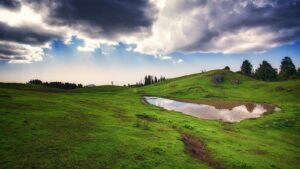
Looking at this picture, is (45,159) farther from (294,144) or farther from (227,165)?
(294,144)

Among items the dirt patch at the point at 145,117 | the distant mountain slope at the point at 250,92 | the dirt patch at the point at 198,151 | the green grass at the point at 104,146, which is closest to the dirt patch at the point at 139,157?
the green grass at the point at 104,146

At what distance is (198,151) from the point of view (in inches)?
1578

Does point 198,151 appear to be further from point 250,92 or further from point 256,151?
point 250,92

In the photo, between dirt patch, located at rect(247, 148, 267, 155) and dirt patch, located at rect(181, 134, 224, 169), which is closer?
dirt patch, located at rect(181, 134, 224, 169)

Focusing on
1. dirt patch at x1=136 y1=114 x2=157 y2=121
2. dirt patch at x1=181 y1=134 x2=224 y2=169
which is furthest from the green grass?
dirt patch at x1=136 y1=114 x2=157 y2=121

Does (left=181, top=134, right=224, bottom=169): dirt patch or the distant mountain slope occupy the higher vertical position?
the distant mountain slope

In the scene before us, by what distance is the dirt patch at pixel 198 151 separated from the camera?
35.3 metres

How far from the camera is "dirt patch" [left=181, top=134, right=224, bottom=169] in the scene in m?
35.3

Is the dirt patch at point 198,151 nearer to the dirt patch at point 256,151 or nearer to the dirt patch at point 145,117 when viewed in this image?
the dirt patch at point 256,151

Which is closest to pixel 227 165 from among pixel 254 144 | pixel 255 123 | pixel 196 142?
pixel 196 142

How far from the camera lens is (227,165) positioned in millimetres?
34906

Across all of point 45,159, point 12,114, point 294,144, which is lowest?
point 294,144

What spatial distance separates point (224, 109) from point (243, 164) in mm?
78929

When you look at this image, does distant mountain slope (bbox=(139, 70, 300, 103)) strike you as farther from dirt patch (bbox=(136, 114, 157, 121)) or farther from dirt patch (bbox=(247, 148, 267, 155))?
dirt patch (bbox=(247, 148, 267, 155))
